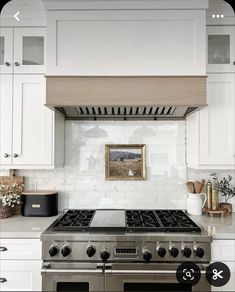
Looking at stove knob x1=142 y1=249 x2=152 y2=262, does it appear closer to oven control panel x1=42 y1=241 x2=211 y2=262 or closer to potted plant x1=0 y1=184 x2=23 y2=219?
oven control panel x1=42 y1=241 x2=211 y2=262

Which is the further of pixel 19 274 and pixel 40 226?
pixel 40 226

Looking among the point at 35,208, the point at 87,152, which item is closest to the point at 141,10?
the point at 87,152

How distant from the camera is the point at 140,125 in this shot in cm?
232

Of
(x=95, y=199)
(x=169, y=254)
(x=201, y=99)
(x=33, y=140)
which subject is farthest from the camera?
(x=95, y=199)

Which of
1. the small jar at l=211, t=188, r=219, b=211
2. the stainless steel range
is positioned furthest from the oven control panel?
the small jar at l=211, t=188, r=219, b=211

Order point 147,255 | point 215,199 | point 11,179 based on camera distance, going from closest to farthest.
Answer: point 147,255 → point 215,199 → point 11,179

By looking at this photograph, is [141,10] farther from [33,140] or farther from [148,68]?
[33,140]

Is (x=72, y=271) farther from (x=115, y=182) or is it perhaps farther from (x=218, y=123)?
(x=218, y=123)

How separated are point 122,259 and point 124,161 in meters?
0.88

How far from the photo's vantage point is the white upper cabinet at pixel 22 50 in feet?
6.57

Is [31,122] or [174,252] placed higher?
[31,122]

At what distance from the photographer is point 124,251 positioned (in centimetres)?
166

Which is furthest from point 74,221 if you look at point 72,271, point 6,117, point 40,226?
point 6,117

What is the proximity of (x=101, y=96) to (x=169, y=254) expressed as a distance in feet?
3.75
